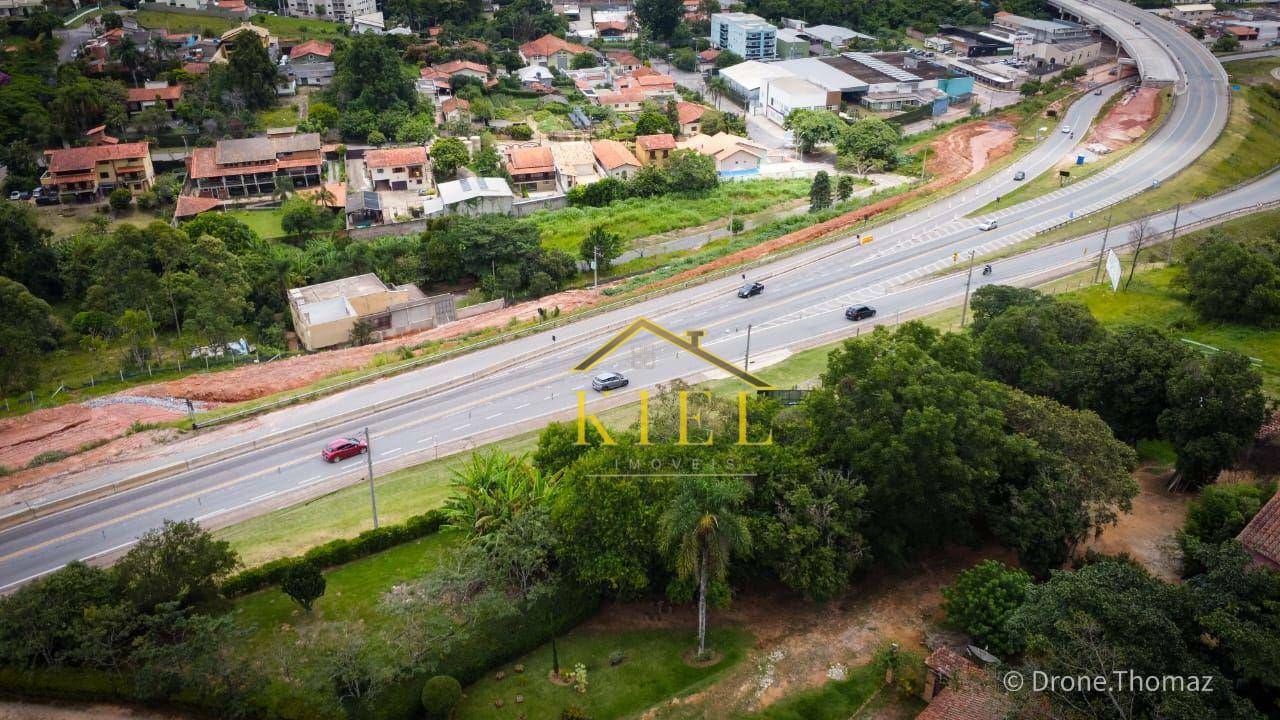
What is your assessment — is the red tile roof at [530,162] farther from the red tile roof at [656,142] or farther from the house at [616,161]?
the red tile roof at [656,142]

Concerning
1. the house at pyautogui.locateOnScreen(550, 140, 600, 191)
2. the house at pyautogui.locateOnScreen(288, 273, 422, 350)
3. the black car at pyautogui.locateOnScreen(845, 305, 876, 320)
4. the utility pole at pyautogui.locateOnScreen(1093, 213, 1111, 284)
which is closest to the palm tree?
the black car at pyautogui.locateOnScreen(845, 305, 876, 320)

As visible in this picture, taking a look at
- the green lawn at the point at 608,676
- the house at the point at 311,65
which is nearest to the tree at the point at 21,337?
the green lawn at the point at 608,676

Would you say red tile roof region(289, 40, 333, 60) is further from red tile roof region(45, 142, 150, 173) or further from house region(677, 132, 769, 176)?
house region(677, 132, 769, 176)

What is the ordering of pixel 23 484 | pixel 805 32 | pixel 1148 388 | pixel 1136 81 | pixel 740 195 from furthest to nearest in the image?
pixel 805 32 < pixel 1136 81 < pixel 740 195 < pixel 23 484 < pixel 1148 388

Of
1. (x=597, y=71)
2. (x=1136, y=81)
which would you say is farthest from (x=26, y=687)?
(x=1136, y=81)

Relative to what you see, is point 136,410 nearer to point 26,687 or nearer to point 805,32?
point 26,687

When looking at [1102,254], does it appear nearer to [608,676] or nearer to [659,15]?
[608,676]
